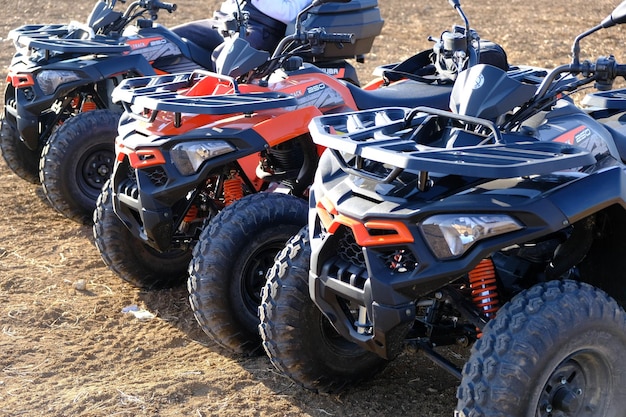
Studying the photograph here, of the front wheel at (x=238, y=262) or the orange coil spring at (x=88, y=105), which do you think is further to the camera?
the orange coil spring at (x=88, y=105)

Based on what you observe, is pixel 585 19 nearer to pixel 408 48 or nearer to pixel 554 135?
pixel 408 48

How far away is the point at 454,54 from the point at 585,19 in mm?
10127

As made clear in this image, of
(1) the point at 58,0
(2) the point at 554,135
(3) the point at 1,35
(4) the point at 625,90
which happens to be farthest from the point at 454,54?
(1) the point at 58,0

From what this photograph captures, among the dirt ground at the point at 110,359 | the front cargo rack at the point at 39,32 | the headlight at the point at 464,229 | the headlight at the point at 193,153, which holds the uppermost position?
the headlight at the point at 464,229

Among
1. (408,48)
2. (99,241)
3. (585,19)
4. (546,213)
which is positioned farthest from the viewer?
(585,19)

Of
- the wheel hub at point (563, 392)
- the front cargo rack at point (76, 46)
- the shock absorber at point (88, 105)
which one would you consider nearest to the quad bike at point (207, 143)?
the front cargo rack at point (76, 46)

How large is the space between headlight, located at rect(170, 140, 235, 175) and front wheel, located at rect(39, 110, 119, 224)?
7.66ft

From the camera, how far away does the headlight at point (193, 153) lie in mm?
5004

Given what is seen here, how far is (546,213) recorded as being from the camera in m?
3.43

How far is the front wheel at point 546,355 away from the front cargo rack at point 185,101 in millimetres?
2094

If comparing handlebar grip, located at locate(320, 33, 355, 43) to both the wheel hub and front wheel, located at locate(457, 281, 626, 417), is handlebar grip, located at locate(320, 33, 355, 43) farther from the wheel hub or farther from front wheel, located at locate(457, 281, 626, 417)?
the wheel hub

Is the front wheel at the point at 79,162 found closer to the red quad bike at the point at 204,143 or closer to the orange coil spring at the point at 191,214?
the red quad bike at the point at 204,143

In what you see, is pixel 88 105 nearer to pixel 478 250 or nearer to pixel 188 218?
pixel 188 218

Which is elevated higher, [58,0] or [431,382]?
[431,382]
